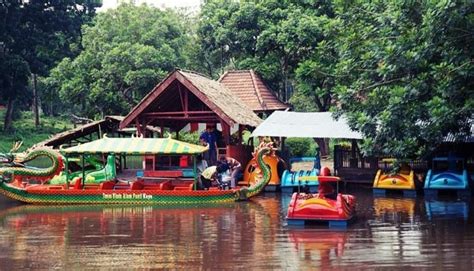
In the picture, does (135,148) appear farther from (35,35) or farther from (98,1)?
(98,1)

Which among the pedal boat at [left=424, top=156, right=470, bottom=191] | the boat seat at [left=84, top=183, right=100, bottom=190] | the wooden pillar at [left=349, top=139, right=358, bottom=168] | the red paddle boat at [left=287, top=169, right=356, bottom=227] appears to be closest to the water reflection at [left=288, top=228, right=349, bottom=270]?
the red paddle boat at [left=287, top=169, right=356, bottom=227]

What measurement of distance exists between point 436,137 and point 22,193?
11.9m

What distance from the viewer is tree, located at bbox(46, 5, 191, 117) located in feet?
117

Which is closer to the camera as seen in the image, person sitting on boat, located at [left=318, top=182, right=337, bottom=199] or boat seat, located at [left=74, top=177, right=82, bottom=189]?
person sitting on boat, located at [left=318, top=182, right=337, bottom=199]

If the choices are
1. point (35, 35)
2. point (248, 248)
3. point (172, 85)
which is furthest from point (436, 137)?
point (35, 35)

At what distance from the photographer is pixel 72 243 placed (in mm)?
13547

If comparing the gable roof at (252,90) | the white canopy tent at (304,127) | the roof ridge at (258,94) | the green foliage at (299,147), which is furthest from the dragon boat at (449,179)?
the green foliage at (299,147)

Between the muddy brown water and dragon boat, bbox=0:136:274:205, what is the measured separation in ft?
1.45

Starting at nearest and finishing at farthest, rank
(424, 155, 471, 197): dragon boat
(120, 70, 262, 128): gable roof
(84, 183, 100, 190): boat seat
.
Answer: (84, 183, 100, 190): boat seat
(424, 155, 471, 197): dragon boat
(120, 70, 262, 128): gable roof

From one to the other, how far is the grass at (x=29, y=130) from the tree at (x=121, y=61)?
5.96 meters

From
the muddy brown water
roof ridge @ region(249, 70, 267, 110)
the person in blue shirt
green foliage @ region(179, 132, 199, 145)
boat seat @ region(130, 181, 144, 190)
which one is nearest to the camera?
the muddy brown water

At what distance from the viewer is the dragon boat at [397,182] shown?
2191cm

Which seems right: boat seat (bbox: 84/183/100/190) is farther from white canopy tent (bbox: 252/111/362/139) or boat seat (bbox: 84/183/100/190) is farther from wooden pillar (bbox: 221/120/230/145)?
white canopy tent (bbox: 252/111/362/139)

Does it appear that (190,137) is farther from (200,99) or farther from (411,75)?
(411,75)
